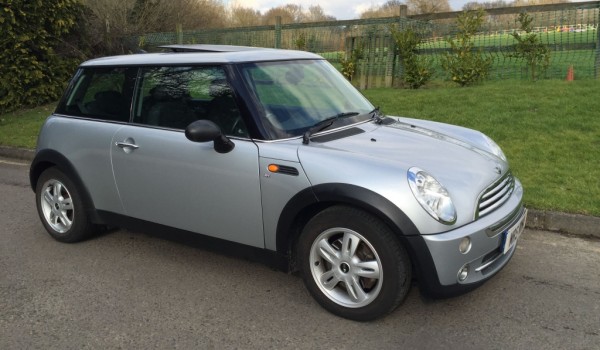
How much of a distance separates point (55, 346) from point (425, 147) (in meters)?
2.54

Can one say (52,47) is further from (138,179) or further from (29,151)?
(138,179)

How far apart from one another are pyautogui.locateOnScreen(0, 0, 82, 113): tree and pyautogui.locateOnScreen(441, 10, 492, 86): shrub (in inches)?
354

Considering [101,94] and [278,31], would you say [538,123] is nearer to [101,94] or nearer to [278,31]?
[101,94]

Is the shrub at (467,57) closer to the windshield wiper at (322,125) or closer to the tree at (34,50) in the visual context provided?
the windshield wiper at (322,125)

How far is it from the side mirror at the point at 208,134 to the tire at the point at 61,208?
164 cm

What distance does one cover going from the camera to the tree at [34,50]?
37.8 ft

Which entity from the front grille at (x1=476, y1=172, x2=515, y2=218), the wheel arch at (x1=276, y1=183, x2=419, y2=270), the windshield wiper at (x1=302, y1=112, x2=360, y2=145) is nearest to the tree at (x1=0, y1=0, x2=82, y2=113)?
the windshield wiper at (x1=302, y1=112, x2=360, y2=145)

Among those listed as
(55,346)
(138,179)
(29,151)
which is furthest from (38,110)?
(55,346)

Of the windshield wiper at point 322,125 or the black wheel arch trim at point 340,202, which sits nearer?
the black wheel arch trim at point 340,202

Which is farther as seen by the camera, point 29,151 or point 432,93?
point 432,93

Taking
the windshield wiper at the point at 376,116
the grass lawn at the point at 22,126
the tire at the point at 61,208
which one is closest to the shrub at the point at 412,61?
the windshield wiper at the point at 376,116

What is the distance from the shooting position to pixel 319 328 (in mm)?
3113

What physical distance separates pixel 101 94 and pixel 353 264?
8.45ft

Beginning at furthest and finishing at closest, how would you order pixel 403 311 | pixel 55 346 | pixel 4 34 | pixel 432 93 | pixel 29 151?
pixel 4 34 → pixel 432 93 → pixel 29 151 → pixel 403 311 → pixel 55 346
